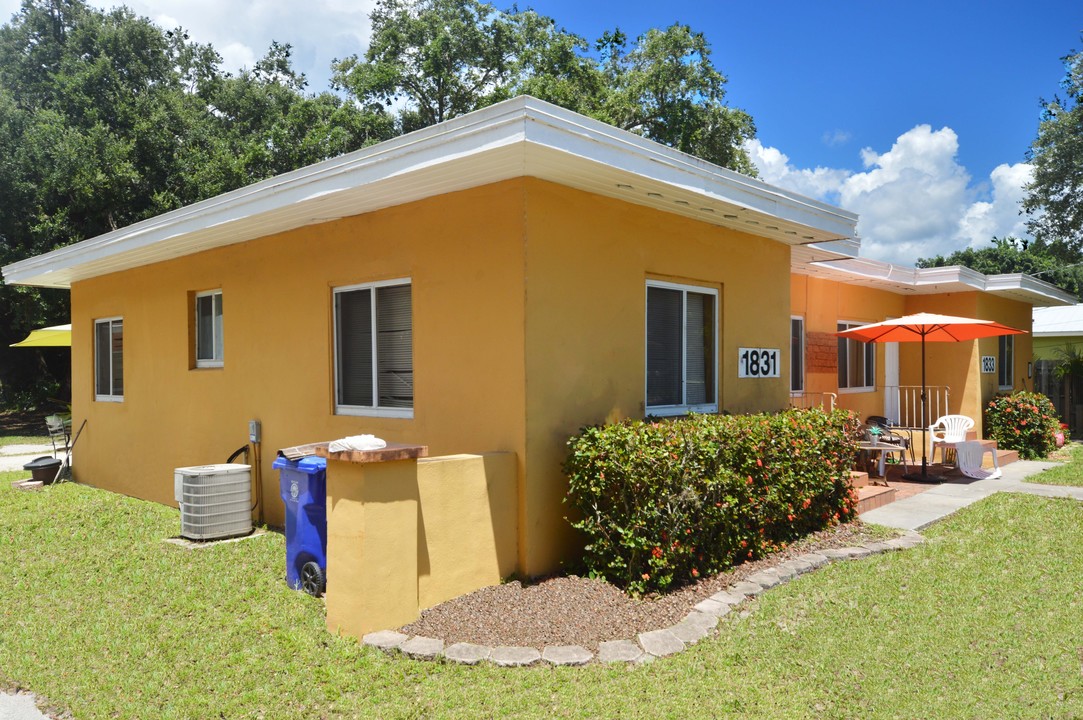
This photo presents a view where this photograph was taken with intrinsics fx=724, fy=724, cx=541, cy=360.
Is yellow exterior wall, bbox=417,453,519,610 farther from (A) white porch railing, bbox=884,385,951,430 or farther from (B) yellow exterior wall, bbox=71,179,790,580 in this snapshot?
(A) white porch railing, bbox=884,385,951,430

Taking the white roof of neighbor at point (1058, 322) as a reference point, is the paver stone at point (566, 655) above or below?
below

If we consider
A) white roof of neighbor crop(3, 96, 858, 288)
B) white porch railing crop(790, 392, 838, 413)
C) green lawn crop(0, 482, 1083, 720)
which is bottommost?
green lawn crop(0, 482, 1083, 720)

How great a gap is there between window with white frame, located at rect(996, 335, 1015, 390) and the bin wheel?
560 inches

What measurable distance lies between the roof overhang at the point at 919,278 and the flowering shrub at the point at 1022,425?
205 centimetres

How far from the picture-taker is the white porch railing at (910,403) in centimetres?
1322

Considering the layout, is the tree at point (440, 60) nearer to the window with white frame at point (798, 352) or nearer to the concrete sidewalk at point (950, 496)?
the window with white frame at point (798, 352)

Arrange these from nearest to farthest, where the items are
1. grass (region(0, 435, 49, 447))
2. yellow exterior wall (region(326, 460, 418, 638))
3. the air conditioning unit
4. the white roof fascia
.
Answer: yellow exterior wall (region(326, 460, 418, 638))
the air conditioning unit
the white roof fascia
grass (region(0, 435, 49, 447))

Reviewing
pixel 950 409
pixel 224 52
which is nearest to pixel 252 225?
pixel 950 409

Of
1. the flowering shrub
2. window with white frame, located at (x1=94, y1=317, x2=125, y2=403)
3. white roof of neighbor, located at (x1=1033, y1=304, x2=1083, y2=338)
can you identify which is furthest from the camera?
white roof of neighbor, located at (x1=1033, y1=304, x2=1083, y2=338)

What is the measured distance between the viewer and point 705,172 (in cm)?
588

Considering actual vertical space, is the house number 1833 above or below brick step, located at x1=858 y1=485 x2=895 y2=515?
above

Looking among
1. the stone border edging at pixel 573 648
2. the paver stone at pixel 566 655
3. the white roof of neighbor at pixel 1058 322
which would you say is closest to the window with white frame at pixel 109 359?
the stone border edging at pixel 573 648

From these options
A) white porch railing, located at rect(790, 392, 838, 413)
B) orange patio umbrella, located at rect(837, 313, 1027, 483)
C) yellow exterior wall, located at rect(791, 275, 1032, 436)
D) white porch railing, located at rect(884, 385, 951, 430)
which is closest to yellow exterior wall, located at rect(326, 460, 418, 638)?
white porch railing, located at rect(790, 392, 838, 413)

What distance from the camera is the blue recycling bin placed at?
5.31m
